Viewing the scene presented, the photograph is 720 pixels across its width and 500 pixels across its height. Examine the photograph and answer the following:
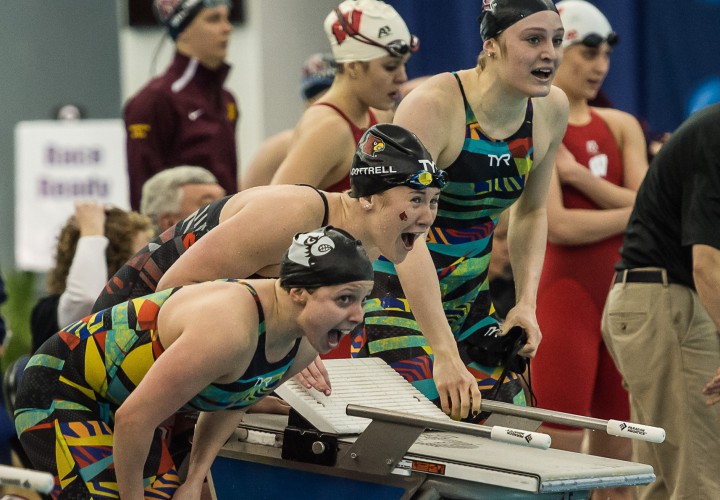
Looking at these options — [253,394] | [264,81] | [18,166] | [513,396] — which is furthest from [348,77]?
[18,166]

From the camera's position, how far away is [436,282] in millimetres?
3660

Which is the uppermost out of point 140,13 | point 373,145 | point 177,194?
point 140,13

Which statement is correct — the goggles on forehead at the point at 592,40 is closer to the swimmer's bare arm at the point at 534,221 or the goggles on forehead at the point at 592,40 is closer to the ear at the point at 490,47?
the swimmer's bare arm at the point at 534,221

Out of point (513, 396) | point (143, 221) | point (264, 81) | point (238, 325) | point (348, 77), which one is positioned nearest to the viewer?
point (238, 325)

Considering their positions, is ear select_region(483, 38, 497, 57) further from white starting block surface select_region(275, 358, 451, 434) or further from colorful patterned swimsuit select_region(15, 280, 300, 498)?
colorful patterned swimsuit select_region(15, 280, 300, 498)

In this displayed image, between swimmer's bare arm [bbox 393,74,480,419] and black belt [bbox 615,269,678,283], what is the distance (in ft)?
3.48

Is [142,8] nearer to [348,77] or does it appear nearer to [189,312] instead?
[348,77]

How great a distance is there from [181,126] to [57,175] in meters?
2.91

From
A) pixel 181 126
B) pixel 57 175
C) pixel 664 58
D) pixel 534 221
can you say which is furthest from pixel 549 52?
pixel 57 175

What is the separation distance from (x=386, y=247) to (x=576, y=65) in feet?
A: 7.72

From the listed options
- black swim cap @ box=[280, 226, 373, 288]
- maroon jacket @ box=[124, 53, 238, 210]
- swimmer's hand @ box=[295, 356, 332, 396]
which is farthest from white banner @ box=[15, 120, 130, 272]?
black swim cap @ box=[280, 226, 373, 288]

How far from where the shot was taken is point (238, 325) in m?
2.98

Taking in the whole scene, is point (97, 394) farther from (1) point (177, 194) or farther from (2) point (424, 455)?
(1) point (177, 194)

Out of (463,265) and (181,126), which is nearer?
(463,265)
